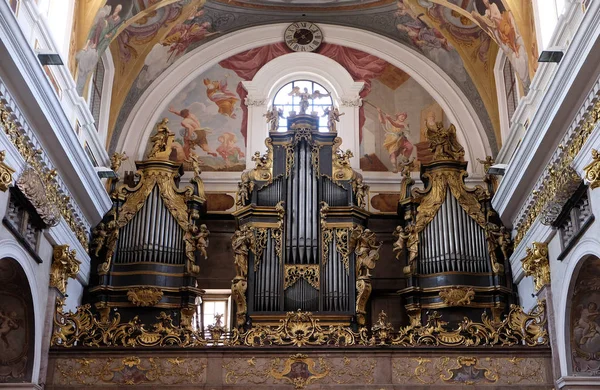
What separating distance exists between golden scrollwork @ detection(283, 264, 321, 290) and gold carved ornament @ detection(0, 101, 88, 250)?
358cm

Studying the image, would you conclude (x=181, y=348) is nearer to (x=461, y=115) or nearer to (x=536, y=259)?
(x=536, y=259)

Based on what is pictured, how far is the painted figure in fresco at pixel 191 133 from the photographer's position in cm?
1886

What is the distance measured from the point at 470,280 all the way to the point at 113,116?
7721mm

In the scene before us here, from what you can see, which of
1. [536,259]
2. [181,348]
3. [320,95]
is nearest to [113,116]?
[320,95]

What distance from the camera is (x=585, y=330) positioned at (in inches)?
518

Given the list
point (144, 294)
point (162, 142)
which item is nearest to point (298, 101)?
point (162, 142)

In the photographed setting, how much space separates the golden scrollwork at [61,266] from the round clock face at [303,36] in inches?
Result: 298

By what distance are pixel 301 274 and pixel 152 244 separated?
2.73m

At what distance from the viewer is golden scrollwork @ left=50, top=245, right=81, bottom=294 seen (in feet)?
45.5

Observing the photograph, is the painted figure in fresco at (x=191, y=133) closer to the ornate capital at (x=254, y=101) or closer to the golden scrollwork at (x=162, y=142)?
the ornate capital at (x=254, y=101)

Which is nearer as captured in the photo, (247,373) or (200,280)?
(247,373)

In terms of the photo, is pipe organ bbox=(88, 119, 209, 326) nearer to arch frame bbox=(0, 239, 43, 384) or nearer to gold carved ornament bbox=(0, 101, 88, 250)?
gold carved ornament bbox=(0, 101, 88, 250)

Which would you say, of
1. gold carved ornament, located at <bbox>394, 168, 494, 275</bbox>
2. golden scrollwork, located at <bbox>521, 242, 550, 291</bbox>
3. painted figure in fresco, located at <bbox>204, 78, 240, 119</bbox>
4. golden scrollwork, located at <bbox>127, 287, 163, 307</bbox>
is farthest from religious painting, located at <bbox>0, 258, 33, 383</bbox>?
golden scrollwork, located at <bbox>521, 242, 550, 291</bbox>

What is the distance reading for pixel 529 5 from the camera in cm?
1480
